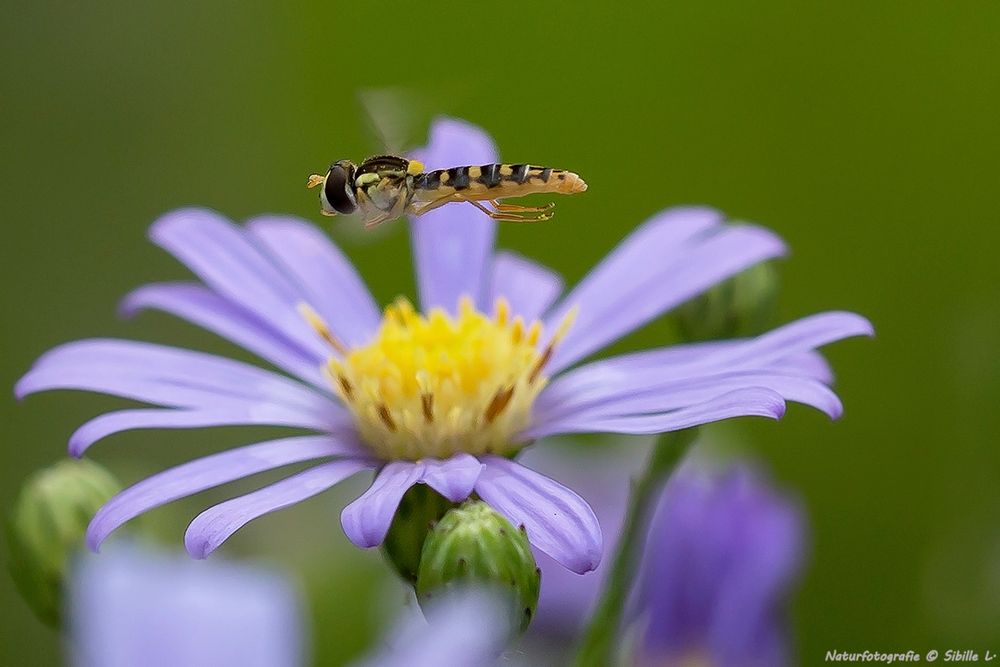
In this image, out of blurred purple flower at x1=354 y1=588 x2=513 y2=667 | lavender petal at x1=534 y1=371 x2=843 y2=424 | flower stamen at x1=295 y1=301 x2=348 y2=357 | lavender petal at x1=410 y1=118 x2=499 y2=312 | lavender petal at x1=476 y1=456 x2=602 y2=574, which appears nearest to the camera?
blurred purple flower at x1=354 y1=588 x2=513 y2=667

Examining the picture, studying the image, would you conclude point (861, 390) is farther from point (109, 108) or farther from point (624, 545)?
point (109, 108)

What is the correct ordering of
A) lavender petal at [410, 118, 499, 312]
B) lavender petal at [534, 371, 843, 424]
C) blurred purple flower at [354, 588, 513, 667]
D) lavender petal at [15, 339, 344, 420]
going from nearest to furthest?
blurred purple flower at [354, 588, 513, 667] → lavender petal at [534, 371, 843, 424] → lavender petal at [15, 339, 344, 420] → lavender petal at [410, 118, 499, 312]

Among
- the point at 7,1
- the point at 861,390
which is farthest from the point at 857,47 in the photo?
the point at 7,1

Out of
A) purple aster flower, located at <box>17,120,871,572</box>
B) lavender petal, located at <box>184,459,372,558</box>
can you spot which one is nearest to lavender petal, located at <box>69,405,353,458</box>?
purple aster flower, located at <box>17,120,871,572</box>

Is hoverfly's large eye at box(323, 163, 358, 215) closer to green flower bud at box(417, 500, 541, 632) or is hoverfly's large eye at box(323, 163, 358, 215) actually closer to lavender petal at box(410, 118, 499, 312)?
lavender petal at box(410, 118, 499, 312)

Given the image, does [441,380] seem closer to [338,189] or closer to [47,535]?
[338,189]

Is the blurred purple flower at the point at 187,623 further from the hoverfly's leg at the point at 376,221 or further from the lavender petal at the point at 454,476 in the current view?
the hoverfly's leg at the point at 376,221
